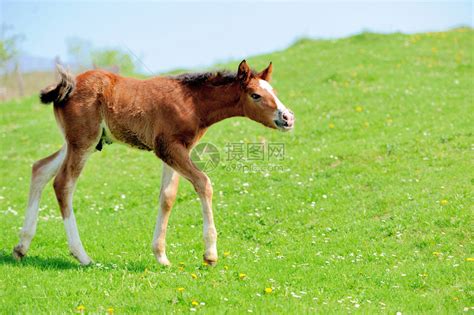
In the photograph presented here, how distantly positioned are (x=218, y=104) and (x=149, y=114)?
1062 mm

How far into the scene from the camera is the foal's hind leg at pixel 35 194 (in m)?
Answer: 9.51

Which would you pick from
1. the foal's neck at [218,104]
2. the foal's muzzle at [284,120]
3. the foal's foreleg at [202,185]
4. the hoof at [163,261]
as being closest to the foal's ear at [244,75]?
the foal's neck at [218,104]

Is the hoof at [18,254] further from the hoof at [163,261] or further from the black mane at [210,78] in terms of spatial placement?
the black mane at [210,78]

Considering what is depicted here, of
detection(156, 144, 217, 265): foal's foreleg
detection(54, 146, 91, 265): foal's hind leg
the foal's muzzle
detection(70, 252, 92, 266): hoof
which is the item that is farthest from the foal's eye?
detection(70, 252, 92, 266): hoof

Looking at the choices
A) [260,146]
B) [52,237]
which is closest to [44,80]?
[260,146]

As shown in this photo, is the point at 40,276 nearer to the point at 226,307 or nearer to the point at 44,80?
the point at 226,307

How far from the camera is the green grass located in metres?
7.91

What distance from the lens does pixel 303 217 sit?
12359 mm

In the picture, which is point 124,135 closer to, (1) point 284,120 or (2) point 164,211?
(2) point 164,211

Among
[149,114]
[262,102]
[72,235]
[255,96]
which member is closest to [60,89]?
[149,114]

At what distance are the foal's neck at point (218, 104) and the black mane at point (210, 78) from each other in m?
0.11

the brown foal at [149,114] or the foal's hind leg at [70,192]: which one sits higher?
the brown foal at [149,114]

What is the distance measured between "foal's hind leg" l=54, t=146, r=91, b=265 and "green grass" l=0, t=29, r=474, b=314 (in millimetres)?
331

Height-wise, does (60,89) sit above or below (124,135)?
above
